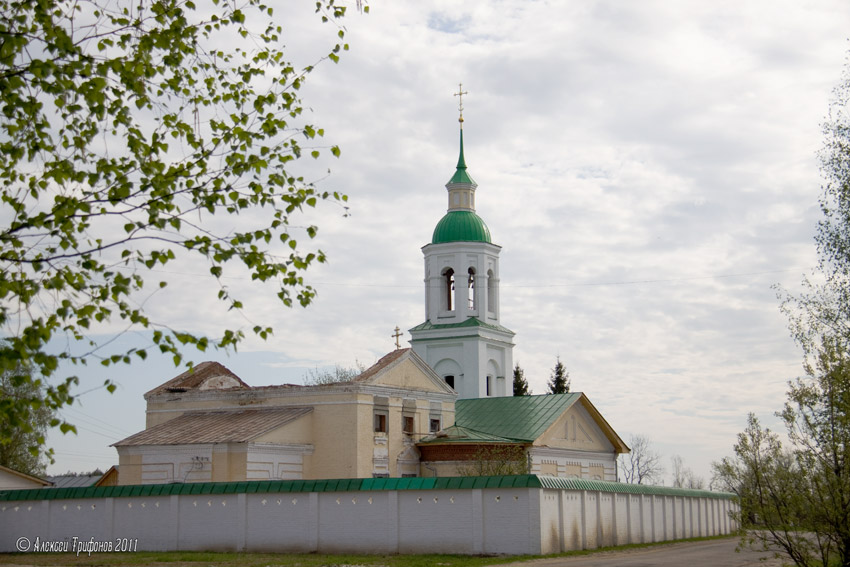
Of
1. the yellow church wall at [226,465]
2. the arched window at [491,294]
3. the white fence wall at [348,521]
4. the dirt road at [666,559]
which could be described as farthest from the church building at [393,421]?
the dirt road at [666,559]

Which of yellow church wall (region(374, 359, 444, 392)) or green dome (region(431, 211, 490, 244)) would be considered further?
green dome (region(431, 211, 490, 244))

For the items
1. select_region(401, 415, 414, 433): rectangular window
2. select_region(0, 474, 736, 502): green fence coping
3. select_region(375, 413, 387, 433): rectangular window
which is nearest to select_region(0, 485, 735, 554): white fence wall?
select_region(0, 474, 736, 502): green fence coping

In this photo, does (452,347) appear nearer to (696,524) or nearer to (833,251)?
(696,524)

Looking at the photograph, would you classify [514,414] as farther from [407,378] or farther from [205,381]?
[205,381]

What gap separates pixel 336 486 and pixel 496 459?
13.3 meters

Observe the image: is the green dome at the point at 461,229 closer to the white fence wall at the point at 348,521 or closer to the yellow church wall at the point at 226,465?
the yellow church wall at the point at 226,465

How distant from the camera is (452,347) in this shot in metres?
46.0

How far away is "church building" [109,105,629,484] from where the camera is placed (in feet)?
105

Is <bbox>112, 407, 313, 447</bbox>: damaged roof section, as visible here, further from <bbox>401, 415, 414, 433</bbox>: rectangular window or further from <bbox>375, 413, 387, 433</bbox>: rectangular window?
<bbox>401, 415, 414, 433</bbox>: rectangular window

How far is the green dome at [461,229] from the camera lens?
4588 centimetres

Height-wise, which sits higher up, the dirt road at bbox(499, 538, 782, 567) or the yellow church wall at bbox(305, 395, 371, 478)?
the yellow church wall at bbox(305, 395, 371, 478)

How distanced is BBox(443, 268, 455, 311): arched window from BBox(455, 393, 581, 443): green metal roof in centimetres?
563

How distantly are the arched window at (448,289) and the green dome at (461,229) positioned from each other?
1505mm

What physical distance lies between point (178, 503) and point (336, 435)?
9814 millimetres
